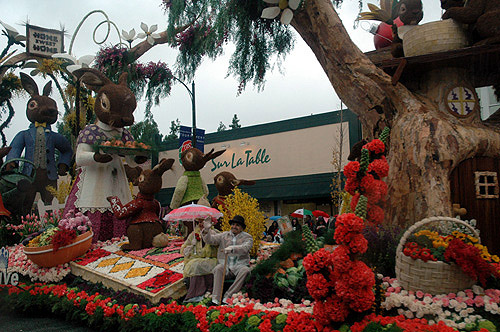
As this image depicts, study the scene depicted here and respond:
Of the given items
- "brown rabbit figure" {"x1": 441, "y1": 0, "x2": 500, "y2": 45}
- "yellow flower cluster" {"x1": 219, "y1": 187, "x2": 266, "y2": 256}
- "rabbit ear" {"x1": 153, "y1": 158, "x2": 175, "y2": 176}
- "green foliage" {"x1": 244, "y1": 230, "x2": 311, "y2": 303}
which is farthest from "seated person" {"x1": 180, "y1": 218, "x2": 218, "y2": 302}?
"brown rabbit figure" {"x1": 441, "y1": 0, "x2": 500, "y2": 45}

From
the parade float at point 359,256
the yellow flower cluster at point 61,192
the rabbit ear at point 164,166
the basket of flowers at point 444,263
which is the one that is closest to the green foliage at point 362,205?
the parade float at point 359,256

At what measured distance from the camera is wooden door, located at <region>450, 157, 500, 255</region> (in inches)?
271

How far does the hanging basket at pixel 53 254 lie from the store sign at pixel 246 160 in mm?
11568

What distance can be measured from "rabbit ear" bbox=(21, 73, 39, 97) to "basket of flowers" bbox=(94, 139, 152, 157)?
139 inches

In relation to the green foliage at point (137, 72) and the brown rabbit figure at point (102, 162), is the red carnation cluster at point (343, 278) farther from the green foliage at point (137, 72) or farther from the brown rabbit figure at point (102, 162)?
the green foliage at point (137, 72)

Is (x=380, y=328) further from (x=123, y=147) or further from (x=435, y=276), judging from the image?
(x=123, y=147)

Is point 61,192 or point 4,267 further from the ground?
point 61,192

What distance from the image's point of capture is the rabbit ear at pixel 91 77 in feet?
31.3

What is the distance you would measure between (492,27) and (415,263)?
179 inches

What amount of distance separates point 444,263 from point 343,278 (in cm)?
146

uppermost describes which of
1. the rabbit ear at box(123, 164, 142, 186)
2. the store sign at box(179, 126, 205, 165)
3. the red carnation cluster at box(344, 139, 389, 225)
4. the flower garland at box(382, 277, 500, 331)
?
the store sign at box(179, 126, 205, 165)

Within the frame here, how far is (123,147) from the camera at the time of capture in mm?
9102

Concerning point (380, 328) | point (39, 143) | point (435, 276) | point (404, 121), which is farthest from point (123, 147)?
point (380, 328)

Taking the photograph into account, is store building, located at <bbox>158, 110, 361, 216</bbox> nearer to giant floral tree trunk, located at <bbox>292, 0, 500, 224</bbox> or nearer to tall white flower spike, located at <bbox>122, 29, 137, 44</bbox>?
tall white flower spike, located at <bbox>122, 29, 137, 44</bbox>
